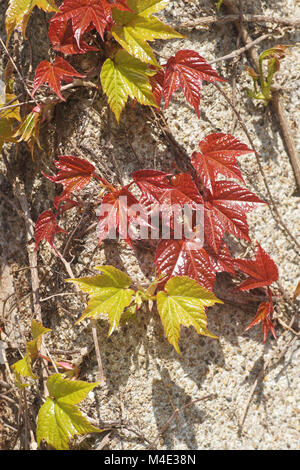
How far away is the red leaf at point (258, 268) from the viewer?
1.15 m

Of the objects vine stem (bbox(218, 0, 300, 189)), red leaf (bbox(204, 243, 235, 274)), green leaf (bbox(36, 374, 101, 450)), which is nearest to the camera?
green leaf (bbox(36, 374, 101, 450))

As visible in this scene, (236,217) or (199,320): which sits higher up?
(236,217)

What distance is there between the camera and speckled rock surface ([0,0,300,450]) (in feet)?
3.73

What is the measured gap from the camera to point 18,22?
1091 millimetres

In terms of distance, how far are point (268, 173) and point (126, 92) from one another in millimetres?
450

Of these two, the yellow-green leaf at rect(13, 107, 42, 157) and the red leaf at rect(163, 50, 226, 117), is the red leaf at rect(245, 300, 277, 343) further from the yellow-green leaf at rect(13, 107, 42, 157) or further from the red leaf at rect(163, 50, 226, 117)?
the yellow-green leaf at rect(13, 107, 42, 157)

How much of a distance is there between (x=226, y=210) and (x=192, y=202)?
84mm

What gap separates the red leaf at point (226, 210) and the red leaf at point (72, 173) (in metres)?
0.29

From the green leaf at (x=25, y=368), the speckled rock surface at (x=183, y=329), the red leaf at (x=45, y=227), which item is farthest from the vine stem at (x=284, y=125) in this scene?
the green leaf at (x=25, y=368)

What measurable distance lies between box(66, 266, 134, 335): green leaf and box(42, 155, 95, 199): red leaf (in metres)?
0.20

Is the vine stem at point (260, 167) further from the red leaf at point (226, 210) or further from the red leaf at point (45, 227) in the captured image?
the red leaf at point (45, 227)

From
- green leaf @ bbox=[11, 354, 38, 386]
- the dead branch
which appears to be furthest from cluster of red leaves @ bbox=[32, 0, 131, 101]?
green leaf @ bbox=[11, 354, 38, 386]
